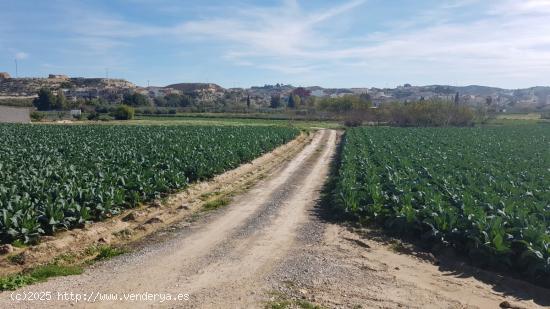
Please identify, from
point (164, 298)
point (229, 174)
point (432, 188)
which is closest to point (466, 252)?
point (432, 188)

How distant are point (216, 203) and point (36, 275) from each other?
8.72m

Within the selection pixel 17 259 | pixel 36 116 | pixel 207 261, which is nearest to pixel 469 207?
pixel 207 261

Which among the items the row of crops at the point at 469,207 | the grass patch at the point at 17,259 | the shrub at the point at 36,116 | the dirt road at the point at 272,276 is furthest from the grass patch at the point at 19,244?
the shrub at the point at 36,116

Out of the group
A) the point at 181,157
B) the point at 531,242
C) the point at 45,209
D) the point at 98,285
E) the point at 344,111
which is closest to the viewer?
the point at 98,285

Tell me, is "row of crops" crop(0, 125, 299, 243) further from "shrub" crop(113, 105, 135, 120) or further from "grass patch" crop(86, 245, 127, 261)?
"shrub" crop(113, 105, 135, 120)

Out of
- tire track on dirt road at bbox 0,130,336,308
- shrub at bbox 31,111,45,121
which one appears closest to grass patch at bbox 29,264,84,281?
tire track on dirt road at bbox 0,130,336,308

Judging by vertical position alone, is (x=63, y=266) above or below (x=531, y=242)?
below

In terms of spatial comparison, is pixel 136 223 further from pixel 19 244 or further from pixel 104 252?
pixel 19 244

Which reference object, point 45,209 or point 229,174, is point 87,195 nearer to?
point 45,209

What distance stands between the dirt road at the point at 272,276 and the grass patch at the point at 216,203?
2.80 m

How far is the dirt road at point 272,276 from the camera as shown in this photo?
8.45 m

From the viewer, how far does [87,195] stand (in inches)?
559

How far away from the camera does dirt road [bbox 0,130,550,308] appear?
8.45m

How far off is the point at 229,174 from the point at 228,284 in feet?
52.0
